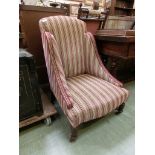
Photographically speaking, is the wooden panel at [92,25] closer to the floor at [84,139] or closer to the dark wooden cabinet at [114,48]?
the dark wooden cabinet at [114,48]

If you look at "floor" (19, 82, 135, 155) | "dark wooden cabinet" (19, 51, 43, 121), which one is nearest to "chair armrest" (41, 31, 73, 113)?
"dark wooden cabinet" (19, 51, 43, 121)

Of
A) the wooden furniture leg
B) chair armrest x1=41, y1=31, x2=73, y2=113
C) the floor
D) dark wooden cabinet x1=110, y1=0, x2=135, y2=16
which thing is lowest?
the floor

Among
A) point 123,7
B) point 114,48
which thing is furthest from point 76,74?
point 123,7

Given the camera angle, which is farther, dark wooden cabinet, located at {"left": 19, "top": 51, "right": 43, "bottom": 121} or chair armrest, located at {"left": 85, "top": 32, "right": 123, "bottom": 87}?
chair armrest, located at {"left": 85, "top": 32, "right": 123, "bottom": 87}

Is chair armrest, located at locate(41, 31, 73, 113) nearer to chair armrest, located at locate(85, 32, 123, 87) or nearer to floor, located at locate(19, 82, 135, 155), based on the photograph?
floor, located at locate(19, 82, 135, 155)

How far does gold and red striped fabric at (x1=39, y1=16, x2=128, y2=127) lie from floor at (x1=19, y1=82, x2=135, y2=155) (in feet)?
0.72

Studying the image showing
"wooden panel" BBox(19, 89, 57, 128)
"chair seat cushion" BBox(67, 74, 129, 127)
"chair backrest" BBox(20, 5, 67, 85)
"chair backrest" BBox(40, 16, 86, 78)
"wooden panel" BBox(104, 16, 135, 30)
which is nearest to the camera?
"chair seat cushion" BBox(67, 74, 129, 127)

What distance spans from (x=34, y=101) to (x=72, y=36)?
73cm

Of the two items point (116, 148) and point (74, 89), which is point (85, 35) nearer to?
point (74, 89)

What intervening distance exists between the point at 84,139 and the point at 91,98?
0.37 m

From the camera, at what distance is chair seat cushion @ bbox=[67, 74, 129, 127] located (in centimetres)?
118

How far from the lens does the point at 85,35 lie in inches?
63.9
